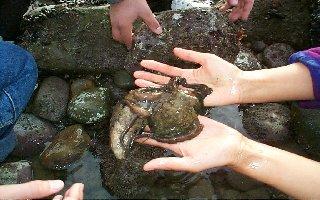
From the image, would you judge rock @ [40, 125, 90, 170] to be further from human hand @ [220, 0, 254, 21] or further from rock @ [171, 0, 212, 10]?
human hand @ [220, 0, 254, 21]

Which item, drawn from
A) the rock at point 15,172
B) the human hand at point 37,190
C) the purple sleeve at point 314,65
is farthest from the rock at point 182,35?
the human hand at point 37,190

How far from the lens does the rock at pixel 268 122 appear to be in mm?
3994

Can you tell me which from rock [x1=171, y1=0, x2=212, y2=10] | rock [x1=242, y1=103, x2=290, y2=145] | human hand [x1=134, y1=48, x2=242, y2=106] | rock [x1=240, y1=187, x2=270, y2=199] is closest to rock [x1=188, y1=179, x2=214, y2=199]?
rock [x1=240, y1=187, x2=270, y2=199]

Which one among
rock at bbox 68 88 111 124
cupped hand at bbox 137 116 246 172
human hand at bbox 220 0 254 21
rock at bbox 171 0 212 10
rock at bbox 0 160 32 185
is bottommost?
rock at bbox 0 160 32 185

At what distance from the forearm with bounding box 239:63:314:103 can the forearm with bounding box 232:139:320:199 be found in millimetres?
626

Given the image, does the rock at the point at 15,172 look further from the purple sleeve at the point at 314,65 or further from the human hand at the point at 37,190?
the purple sleeve at the point at 314,65

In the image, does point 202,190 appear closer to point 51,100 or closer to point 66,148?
point 66,148

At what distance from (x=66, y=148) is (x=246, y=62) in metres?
2.19

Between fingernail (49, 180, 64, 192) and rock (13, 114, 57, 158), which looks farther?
rock (13, 114, 57, 158)

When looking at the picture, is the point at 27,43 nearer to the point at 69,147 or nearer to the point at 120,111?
the point at 69,147

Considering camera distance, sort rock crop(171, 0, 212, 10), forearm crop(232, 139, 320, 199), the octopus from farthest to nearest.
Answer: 1. rock crop(171, 0, 212, 10)
2. the octopus
3. forearm crop(232, 139, 320, 199)

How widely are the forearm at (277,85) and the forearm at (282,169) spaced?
0.63 meters

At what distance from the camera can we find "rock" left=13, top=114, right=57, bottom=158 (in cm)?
389

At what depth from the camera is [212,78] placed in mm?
3225
